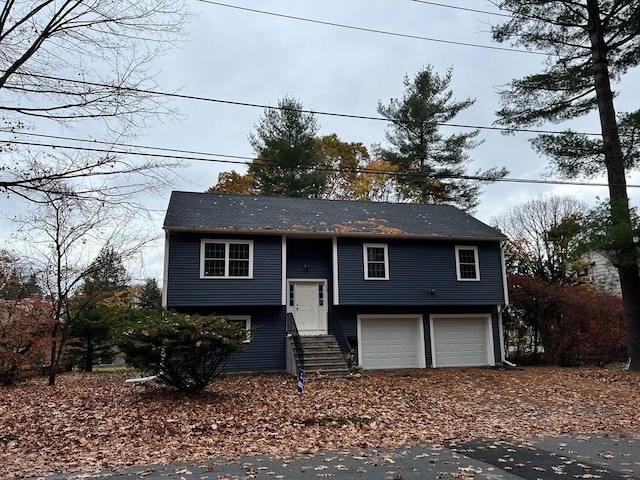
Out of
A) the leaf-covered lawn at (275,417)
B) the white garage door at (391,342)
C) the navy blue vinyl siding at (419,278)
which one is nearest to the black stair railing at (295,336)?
the leaf-covered lawn at (275,417)

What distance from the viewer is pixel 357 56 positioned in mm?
11438

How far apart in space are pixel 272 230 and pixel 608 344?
1347cm

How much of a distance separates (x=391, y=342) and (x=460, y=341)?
109 inches

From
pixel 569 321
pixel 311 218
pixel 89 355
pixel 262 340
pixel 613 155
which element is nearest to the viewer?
pixel 613 155

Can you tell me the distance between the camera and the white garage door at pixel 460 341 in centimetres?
1752

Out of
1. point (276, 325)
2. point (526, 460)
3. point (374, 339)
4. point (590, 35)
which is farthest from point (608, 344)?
point (526, 460)

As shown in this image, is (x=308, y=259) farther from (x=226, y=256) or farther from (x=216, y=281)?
(x=216, y=281)

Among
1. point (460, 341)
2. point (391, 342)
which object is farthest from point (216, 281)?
point (460, 341)

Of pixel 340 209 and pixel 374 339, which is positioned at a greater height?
pixel 340 209

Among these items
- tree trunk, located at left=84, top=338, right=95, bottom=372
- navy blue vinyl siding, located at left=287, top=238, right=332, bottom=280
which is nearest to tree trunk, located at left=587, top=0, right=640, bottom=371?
navy blue vinyl siding, located at left=287, top=238, right=332, bottom=280

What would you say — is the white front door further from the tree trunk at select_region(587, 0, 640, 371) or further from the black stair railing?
the tree trunk at select_region(587, 0, 640, 371)

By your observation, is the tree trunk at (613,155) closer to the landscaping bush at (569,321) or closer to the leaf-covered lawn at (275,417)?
the leaf-covered lawn at (275,417)

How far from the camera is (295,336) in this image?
14711 millimetres

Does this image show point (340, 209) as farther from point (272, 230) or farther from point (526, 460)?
point (526, 460)
